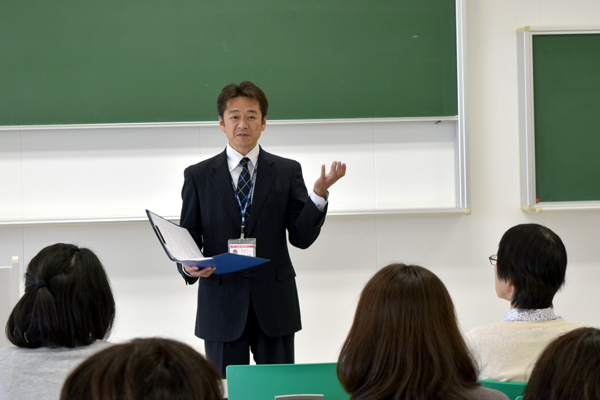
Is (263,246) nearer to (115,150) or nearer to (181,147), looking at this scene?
(181,147)

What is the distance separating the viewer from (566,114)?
3.41m

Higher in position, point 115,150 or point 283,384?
point 115,150

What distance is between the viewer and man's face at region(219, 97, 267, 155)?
7.82 feet

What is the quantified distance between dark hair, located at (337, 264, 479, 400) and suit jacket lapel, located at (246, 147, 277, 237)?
1248mm

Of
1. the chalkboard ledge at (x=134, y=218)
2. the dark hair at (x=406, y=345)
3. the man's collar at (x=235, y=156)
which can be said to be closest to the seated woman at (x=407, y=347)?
the dark hair at (x=406, y=345)

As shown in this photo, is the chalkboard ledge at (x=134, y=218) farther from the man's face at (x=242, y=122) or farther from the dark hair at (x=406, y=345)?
the dark hair at (x=406, y=345)

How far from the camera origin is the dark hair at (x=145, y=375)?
611 millimetres

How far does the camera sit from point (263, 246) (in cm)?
233

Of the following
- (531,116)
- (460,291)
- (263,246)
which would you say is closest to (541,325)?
(263,246)

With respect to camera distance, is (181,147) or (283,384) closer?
(283,384)

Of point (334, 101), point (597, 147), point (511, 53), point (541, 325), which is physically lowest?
point (541, 325)

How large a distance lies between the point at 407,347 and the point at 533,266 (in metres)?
0.84

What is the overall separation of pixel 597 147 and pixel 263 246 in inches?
94.5

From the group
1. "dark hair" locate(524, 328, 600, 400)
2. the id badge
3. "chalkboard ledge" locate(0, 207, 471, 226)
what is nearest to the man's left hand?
the id badge
